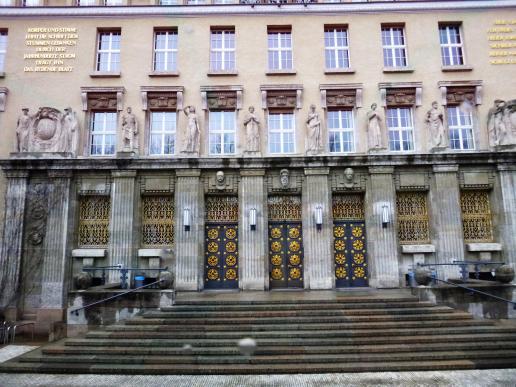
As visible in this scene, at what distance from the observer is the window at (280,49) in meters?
17.8

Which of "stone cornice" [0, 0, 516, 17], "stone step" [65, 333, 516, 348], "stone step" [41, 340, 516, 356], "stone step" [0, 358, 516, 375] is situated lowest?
"stone step" [0, 358, 516, 375]

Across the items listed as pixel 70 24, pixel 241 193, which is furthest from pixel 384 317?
pixel 70 24

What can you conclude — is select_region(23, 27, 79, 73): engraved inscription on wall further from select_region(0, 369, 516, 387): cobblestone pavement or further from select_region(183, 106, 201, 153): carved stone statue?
select_region(0, 369, 516, 387): cobblestone pavement

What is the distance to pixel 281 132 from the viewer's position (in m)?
17.2

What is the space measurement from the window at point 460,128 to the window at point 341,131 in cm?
450

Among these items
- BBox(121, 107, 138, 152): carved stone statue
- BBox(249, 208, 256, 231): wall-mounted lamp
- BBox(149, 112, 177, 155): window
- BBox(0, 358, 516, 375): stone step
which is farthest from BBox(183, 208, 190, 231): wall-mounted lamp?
BBox(0, 358, 516, 375): stone step

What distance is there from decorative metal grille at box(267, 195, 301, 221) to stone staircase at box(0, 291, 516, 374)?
5150mm

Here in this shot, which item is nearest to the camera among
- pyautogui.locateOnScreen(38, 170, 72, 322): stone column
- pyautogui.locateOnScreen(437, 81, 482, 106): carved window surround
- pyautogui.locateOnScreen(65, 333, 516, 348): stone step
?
pyautogui.locateOnScreen(65, 333, 516, 348): stone step

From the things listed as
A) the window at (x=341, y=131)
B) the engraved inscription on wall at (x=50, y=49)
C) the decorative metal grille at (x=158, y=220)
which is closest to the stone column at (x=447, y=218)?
the window at (x=341, y=131)

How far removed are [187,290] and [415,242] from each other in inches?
389

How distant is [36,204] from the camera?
16.4 meters

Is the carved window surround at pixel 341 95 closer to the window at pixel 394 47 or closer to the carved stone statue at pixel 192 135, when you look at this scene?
the window at pixel 394 47

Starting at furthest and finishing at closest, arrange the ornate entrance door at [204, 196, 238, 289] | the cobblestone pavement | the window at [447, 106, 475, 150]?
the window at [447, 106, 475, 150] < the ornate entrance door at [204, 196, 238, 289] < the cobblestone pavement

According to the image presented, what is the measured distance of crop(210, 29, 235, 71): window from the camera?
17.8m
